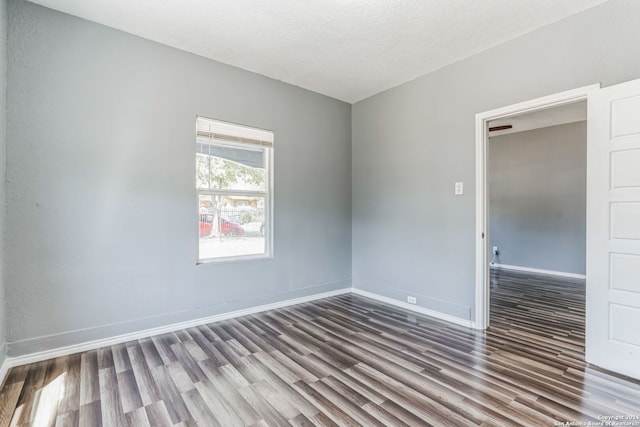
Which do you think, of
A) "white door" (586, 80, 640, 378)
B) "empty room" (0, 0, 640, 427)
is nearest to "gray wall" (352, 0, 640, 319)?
"empty room" (0, 0, 640, 427)

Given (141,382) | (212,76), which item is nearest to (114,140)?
(212,76)

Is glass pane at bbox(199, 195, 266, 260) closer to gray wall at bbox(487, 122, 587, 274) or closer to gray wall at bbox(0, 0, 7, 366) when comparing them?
gray wall at bbox(0, 0, 7, 366)

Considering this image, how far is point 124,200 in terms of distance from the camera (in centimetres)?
277

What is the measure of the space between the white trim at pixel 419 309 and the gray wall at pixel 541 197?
3755 mm

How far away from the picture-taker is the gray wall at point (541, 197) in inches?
216

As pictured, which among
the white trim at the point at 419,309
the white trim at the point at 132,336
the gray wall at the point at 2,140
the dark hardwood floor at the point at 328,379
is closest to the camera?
the dark hardwood floor at the point at 328,379

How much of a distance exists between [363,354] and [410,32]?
9.32ft

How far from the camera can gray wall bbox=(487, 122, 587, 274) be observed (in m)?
5.48

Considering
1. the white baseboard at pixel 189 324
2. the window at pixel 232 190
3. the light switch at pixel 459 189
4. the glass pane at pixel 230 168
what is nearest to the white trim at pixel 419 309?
the white baseboard at pixel 189 324

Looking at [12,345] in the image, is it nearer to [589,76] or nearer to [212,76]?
[212,76]

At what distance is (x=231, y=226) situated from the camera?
3.51m

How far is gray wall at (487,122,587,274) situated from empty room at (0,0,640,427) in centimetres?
210

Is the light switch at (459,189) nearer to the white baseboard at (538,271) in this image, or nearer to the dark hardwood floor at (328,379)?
the dark hardwood floor at (328,379)

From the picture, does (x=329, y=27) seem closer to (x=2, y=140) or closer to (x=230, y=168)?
(x=230, y=168)
